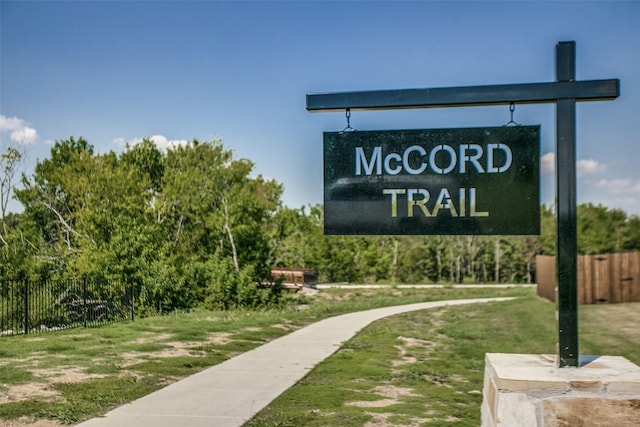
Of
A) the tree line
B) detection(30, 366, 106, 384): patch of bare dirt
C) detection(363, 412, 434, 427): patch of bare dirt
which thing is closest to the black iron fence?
the tree line

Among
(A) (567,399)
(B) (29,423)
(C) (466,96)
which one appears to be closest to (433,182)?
(C) (466,96)

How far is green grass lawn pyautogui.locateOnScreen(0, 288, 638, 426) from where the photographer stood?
690 centimetres

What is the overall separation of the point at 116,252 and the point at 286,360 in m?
12.2

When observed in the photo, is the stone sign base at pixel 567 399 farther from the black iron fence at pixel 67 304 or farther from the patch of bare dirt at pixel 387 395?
the black iron fence at pixel 67 304

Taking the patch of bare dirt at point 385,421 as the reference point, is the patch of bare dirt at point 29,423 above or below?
above

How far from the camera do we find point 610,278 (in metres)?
20.2

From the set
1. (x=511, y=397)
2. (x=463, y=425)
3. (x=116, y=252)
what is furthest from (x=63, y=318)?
(x=511, y=397)

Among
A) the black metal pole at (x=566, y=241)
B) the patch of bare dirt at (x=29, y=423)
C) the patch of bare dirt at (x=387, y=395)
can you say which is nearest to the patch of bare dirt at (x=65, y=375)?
the patch of bare dirt at (x=29, y=423)

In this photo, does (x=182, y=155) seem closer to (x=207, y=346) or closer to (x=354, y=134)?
(x=207, y=346)

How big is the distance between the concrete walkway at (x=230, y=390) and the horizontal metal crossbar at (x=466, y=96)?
133 inches

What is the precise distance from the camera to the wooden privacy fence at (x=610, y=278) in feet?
65.4

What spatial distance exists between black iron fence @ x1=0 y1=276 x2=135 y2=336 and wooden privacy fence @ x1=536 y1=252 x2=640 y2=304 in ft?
45.2

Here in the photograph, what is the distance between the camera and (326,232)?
17.2ft

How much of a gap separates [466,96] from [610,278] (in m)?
17.6
